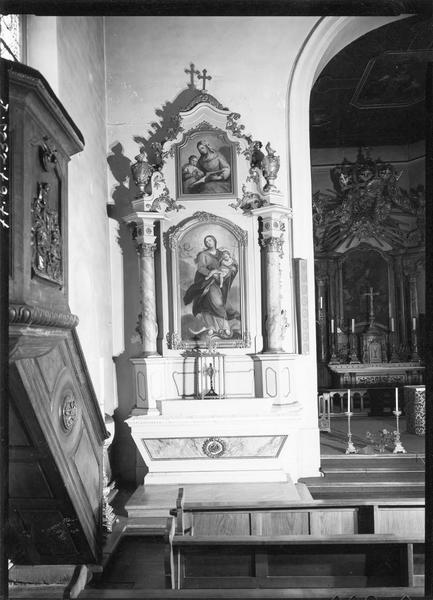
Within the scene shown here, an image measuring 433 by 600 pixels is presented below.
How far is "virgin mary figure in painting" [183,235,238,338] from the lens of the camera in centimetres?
640

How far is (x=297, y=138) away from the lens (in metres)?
6.68

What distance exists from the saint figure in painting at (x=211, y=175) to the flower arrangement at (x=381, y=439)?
4.11 m

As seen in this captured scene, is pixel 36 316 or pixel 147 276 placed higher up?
pixel 147 276

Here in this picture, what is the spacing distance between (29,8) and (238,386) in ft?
16.1

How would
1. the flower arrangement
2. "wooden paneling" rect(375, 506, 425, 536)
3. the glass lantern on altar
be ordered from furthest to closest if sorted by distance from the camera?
1. the flower arrangement
2. the glass lantern on altar
3. "wooden paneling" rect(375, 506, 425, 536)

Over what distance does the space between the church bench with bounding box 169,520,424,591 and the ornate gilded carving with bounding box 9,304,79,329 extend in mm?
1658

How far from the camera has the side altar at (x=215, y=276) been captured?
6305 mm

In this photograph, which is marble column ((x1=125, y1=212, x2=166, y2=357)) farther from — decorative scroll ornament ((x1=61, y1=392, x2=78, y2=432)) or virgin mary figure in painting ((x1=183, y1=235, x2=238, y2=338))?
decorative scroll ornament ((x1=61, y1=392, x2=78, y2=432))

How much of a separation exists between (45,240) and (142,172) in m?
3.91

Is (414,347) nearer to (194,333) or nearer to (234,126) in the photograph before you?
(194,333)

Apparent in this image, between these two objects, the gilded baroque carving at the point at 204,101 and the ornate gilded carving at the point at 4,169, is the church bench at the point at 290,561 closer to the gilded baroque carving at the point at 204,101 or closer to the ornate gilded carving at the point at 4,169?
the ornate gilded carving at the point at 4,169

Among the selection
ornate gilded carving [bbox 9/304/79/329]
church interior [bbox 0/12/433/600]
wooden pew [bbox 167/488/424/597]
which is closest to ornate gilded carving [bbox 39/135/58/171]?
church interior [bbox 0/12/433/600]

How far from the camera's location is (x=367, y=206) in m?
11.4

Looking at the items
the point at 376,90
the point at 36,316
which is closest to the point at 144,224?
the point at 36,316
